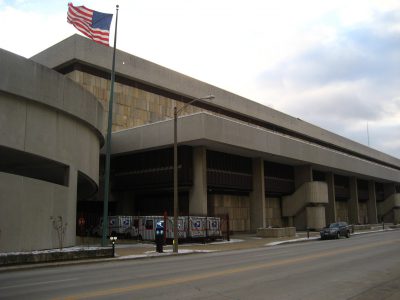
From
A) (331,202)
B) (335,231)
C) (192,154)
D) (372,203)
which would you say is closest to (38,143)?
(192,154)

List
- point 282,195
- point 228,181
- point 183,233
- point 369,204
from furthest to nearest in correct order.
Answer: point 369,204 → point 282,195 → point 228,181 → point 183,233

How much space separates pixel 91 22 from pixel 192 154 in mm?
17393

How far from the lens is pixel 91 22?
27641 millimetres

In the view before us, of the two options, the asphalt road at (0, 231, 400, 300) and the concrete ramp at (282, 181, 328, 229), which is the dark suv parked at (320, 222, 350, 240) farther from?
the asphalt road at (0, 231, 400, 300)

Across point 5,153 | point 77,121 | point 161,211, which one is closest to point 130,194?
point 161,211

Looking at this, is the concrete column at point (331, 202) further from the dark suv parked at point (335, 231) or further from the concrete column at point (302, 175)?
the dark suv parked at point (335, 231)

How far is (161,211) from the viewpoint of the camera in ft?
154

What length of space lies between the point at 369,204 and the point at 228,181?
160 feet

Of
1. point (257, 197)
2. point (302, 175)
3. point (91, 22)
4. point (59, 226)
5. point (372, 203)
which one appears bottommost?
point (59, 226)

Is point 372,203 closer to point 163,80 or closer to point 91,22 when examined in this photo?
point 163,80

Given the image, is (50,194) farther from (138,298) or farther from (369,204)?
(369,204)

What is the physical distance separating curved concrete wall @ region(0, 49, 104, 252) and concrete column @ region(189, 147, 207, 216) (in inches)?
493

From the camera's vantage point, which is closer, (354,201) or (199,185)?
(199,185)

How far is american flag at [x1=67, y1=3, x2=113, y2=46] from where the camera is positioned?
90.1ft
